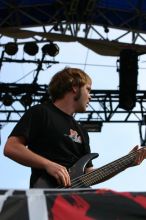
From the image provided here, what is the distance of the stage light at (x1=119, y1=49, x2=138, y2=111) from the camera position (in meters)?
10.1

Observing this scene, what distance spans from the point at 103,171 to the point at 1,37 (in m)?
8.44

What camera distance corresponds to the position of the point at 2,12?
10.3 meters

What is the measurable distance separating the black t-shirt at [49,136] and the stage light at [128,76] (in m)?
7.29

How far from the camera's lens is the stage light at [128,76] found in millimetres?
10062

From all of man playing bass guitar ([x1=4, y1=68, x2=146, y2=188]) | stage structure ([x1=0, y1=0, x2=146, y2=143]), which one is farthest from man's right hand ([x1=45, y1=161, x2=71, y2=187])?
stage structure ([x1=0, y1=0, x2=146, y2=143])

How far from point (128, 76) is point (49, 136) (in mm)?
7526

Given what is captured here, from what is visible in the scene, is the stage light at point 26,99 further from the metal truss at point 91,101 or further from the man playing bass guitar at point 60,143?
the man playing bass guitar at point 60,143

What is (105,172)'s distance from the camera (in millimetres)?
2674

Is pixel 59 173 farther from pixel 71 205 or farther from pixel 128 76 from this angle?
pixel 128 76

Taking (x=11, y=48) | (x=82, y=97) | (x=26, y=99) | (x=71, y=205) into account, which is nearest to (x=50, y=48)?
(x=11, y=48)

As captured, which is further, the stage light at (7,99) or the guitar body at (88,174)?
the stage light at (7,99)

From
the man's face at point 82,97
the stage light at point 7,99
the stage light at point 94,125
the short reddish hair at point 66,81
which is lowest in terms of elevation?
the stage light at point 94,125

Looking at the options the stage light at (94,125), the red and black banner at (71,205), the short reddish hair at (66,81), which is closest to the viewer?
the red and black banner at (71,205)

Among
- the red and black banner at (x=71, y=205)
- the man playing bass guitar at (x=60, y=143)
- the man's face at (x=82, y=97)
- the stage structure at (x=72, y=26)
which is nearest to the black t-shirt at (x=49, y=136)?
the man playing bass guitar at (x=60, y=143)
